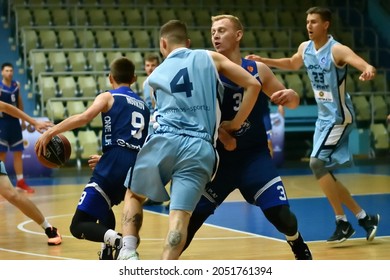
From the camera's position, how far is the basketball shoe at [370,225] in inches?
290

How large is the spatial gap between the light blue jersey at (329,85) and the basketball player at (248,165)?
5.86ft

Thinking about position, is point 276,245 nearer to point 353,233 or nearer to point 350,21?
point 353,233

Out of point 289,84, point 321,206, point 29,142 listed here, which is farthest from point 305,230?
point 289,84

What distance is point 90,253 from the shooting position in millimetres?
6973

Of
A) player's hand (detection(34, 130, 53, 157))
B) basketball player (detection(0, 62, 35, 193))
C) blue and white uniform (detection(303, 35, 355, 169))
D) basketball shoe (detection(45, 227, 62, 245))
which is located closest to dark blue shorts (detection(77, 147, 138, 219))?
player's hand (detection(34, 130, 53, 157))

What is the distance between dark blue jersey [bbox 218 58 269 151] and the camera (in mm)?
5555

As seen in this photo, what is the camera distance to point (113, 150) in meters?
6.17

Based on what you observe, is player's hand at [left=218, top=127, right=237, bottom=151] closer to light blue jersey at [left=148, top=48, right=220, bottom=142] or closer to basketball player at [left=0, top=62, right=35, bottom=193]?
light blue jersey at [left=148, top=48, right=220, bottom=142]

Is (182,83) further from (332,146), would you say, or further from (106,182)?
(332,146)

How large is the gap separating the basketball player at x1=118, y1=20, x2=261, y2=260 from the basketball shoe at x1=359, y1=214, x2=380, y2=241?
274 cm

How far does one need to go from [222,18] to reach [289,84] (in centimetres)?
1264

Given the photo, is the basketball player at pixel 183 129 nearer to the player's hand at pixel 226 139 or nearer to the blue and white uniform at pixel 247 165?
the player's hand at pixel 226 139

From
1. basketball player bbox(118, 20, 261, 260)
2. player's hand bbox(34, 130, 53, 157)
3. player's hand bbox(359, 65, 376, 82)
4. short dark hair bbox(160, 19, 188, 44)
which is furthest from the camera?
player's hand bbox(359, 65, 376, 82)

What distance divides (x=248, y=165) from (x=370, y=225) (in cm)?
221
